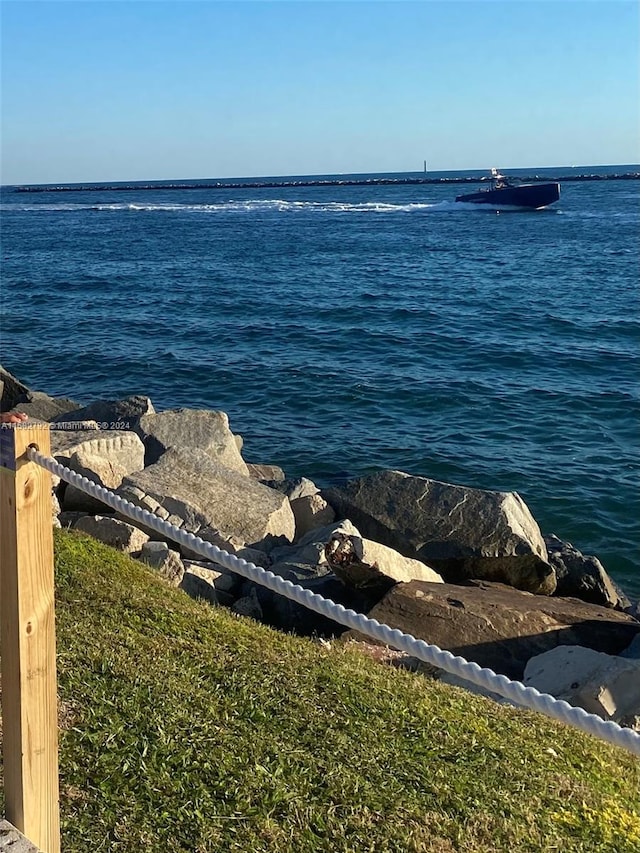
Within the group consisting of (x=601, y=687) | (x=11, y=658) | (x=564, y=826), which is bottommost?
(x=601, y=687)

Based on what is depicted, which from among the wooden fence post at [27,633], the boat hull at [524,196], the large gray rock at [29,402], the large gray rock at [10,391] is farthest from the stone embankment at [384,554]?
the boat hull at [524,196]

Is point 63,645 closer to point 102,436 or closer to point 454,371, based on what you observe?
point 102,436

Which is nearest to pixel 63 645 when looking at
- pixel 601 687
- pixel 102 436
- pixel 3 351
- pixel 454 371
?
pixel 601 687

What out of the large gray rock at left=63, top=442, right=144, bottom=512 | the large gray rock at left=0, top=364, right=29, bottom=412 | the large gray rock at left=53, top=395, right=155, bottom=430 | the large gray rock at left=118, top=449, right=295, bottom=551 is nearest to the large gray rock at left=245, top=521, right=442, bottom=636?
the large gray rock at left=118, top=449, right=295, bottom=551

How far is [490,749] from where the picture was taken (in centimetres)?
419

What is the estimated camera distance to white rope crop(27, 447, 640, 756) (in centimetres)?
233

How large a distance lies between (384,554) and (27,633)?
187 inches

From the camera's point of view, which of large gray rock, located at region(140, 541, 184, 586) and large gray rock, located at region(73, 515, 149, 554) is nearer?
large gray rock, located at region(140, 541, 184, 586)

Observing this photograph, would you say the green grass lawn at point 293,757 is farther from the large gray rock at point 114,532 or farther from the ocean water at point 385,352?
the ocean water at point 385,352

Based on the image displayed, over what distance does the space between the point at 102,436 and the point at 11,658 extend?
736 cm

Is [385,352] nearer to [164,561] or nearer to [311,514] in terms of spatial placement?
[311,514]

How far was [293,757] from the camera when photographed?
3.93 m

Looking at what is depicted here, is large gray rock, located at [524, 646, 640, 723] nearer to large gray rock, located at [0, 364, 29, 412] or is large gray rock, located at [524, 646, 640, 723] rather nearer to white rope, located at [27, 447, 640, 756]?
white rope, located at [27, 447, 640, 756]

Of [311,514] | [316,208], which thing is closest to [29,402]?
[311,514]
